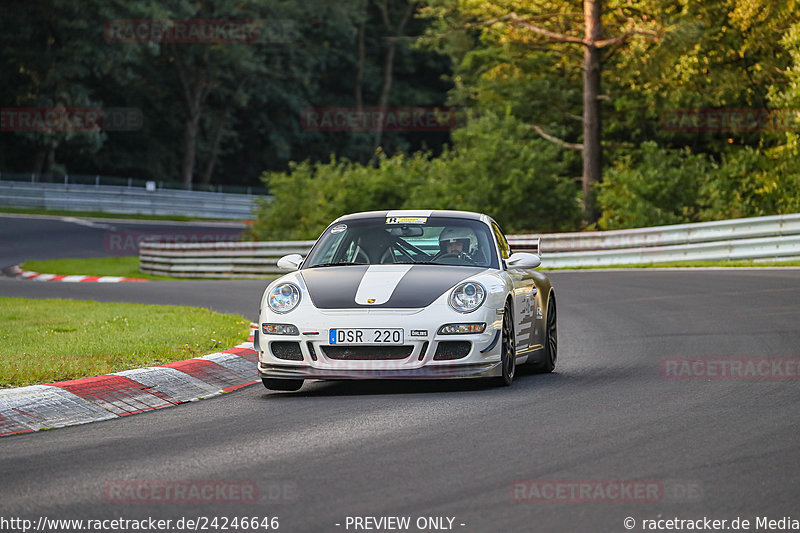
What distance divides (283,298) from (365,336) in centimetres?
85

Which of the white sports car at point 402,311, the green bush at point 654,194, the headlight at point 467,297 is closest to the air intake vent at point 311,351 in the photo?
the white sports car at point 402,311

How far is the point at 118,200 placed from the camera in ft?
172

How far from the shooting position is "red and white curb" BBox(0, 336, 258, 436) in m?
8.09

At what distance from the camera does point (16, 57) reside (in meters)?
52.6

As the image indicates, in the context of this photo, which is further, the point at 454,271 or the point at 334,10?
the point at 334,10

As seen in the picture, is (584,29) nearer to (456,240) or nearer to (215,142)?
(456,240)

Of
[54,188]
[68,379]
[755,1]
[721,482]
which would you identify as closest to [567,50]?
[755,1]

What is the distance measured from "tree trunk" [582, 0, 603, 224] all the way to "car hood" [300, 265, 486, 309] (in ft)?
77.1

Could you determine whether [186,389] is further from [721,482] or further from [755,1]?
[755,1]

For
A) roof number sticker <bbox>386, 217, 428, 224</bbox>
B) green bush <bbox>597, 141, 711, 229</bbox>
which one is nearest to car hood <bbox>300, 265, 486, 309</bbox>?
roof number sticker <bbox>386, 217, 428, 224</bbox>

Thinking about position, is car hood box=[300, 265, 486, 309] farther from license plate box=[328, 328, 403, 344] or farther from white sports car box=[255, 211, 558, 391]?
license plate box=[328, 328, 403, 344]

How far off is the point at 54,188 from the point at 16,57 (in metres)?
5.95

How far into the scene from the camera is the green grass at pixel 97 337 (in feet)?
31.8

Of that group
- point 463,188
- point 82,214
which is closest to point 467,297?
point 463,188
